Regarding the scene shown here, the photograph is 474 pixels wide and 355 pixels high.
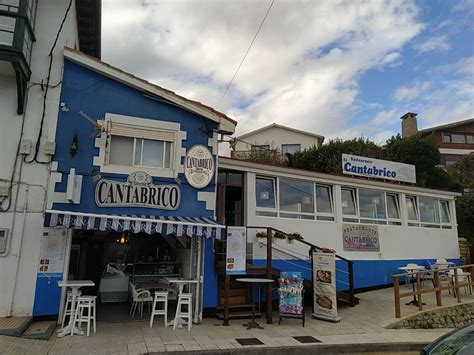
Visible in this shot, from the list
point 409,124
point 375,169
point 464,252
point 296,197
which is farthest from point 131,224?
point 409,124

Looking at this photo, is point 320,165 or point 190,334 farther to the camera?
point 320,165

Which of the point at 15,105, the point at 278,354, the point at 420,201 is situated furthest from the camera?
the point at 420,201

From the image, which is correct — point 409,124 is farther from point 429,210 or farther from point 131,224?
point 131,224

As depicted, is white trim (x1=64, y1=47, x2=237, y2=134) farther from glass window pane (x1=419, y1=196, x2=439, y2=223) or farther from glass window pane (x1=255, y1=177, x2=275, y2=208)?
glass window pane (x1=419, y1=196, x2=439, y2=223)

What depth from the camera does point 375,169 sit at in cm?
1437

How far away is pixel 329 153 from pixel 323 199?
48.0 ft

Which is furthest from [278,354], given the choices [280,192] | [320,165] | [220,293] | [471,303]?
[320,165]

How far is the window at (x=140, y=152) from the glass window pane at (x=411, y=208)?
35.3ft

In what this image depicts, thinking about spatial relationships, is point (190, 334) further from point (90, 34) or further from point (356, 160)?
point (90, 34)

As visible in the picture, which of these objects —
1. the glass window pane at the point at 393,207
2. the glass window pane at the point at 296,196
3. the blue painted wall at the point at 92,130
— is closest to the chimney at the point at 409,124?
the glass window pane at the point at 393,207

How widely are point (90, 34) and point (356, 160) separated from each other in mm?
10632

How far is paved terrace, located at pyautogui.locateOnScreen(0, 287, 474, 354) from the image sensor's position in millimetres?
6473

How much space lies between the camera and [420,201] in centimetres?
1560

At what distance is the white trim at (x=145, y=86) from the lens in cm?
905
